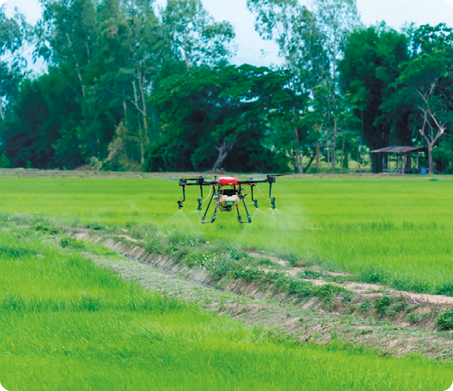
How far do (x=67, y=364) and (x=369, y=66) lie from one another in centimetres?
5567

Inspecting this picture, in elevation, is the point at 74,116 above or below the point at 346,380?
above

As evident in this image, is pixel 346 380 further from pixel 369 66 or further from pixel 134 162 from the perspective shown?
pixel 134 162

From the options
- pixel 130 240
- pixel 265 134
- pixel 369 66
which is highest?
pixel 369 66

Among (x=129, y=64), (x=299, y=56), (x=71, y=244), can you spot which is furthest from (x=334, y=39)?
(x=71, y=244)

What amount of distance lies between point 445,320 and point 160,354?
339 centimetres

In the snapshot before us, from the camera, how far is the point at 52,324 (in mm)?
7277

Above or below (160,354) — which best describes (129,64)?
above

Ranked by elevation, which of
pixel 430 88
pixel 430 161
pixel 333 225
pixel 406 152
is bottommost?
pixel 333 225

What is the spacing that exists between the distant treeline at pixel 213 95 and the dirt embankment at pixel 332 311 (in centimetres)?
2228

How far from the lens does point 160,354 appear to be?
609 cm

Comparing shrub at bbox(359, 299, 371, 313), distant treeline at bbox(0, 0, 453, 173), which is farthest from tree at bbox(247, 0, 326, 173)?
shrub at bbox(359, 299, 371, 313)

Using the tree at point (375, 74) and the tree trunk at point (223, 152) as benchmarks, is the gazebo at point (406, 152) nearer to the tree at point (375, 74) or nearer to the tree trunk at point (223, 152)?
the tree at point (375, 74)

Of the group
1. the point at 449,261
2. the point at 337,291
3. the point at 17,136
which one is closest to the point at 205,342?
the point at 337,291

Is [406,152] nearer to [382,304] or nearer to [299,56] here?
[299,56]
